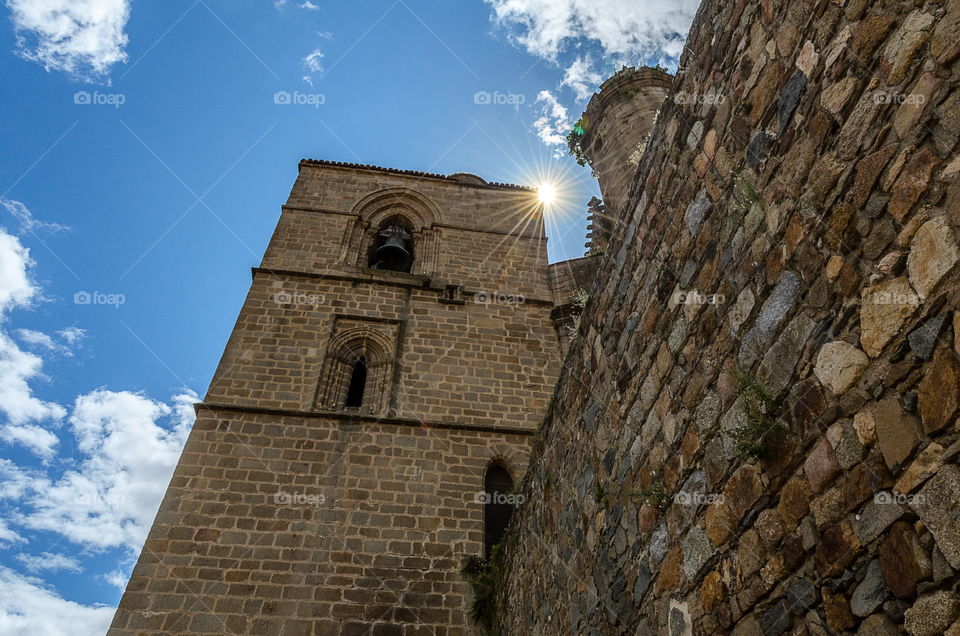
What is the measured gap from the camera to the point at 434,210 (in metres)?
13.0

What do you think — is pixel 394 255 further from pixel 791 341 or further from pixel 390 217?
pixel 791 341

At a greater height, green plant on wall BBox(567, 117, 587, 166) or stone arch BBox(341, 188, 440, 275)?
green plant on wall BBox(567, 117, 587, 166)

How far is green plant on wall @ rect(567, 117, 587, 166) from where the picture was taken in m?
14.0

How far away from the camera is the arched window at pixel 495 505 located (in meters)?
8.17

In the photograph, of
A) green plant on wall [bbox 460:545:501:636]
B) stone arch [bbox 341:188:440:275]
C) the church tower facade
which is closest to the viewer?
green plant on wall [bbox 460:545:501:636]

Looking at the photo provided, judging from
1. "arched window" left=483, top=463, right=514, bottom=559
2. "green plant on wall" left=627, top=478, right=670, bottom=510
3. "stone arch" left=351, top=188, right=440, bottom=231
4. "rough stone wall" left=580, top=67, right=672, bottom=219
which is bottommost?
"green plant on wall" left=627, top=478, right=670, bottom=510

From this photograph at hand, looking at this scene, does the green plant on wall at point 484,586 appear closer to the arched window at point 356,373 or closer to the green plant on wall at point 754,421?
the arched window at point 356,373

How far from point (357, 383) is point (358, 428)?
4.53ft

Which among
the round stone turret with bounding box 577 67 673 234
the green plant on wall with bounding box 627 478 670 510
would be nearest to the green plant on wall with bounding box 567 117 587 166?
the round stone turret with bounding box 577 67 673 234

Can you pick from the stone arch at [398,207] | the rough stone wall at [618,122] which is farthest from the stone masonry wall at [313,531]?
the rough stone wall at [618,122]

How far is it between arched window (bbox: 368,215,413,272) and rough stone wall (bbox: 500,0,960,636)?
8664mm

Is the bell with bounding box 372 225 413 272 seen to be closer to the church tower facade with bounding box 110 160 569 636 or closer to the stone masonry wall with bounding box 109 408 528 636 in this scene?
the church tower facade with bounding box 110 160 569 636

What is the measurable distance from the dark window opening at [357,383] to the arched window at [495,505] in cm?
233

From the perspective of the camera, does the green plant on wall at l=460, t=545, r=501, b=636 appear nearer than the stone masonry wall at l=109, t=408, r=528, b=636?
Yes
